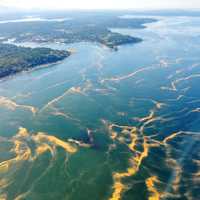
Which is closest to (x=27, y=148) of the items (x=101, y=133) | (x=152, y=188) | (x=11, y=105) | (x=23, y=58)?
(x=101, y=133)

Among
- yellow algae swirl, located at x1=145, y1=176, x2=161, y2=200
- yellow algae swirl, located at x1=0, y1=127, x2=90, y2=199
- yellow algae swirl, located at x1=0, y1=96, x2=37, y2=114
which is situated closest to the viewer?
yellow algae swirl, located at x1=145, y1=176, x2=161, y2=200

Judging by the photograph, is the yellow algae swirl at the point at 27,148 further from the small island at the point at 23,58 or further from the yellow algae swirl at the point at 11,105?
the small island at the point at 23,58

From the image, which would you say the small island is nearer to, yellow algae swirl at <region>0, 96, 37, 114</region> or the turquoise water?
the turquoise water

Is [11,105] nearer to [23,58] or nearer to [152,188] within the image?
[152,188]

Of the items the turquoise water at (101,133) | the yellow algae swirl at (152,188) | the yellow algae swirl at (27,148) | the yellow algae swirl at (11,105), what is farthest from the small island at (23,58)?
the yellow algae swirl at (152,188)

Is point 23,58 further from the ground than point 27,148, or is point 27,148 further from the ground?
point 23,58

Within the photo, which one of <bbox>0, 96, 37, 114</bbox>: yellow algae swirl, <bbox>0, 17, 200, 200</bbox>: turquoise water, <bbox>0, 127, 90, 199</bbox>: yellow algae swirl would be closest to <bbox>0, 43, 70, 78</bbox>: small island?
<bbox>0, 17, 200, 200</bbox>: turquoise water
